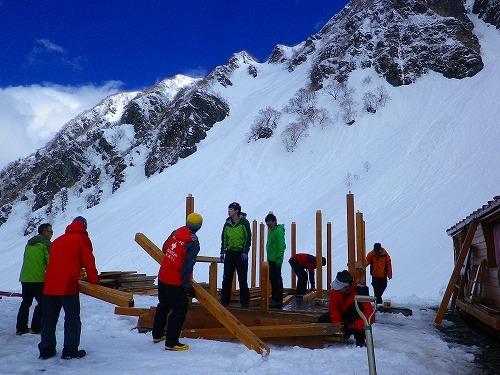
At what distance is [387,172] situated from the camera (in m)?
23.3

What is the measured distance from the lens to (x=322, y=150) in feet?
105

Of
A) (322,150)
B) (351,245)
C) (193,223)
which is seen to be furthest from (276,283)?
(322,150)

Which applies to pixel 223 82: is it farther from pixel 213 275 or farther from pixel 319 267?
pixel 213 275

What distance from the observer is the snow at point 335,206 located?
478 centimetres

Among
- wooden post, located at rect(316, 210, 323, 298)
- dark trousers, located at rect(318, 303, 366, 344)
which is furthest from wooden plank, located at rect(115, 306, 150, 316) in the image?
wooden post, located at rect(316, 210, 323, 298)

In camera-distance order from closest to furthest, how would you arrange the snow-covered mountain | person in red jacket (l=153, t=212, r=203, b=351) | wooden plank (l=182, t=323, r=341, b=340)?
1. person in red jacket (l=153, t=212, r=203, b=351)
2. wooden plank (l=182, t=323, r=341, b=340)
3. the snow-covered mountain

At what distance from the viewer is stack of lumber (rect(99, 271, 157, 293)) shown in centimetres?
1162

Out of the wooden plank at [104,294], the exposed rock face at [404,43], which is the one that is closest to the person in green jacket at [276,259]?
the wooden plank at [104,294]

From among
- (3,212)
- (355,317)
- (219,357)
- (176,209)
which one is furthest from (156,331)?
(3,212)

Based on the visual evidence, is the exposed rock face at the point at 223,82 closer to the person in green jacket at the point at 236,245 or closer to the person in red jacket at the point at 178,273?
the person in green jacket at the point at 236,245

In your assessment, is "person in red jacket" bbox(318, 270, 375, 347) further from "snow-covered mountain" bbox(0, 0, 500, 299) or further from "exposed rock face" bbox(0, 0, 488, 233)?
"exposed rock face" bbox(0, 0, 488, 233)

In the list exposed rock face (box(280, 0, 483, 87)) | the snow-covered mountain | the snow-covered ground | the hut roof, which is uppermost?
exposed rock face (box(280, 0, 483, 87))

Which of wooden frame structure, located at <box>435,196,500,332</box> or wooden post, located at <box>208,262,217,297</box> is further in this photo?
wooden post, located at <box>208,262,217,297</box>

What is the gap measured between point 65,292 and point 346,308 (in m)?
3.54
